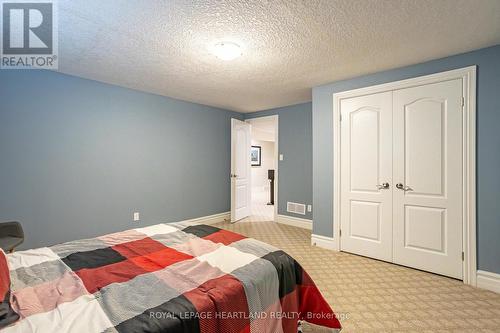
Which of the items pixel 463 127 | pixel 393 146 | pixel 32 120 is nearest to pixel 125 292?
pixel 32 120

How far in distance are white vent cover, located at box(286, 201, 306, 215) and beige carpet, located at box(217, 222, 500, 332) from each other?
148 centimetres

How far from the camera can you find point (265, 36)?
2.09 metres

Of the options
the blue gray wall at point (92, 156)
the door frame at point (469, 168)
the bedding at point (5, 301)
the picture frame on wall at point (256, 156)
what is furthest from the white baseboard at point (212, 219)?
the picture frame on wall at point (256, 156)

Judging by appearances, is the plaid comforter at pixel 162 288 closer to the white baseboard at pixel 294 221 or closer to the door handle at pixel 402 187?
the door handle at pixel 402 187

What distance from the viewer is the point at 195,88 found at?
11.6 ft

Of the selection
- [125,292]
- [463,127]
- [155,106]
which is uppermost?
[155,106]

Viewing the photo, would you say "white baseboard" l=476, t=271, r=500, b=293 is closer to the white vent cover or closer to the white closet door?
the white closet door

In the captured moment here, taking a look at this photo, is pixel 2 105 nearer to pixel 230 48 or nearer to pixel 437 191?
pixel 230 48

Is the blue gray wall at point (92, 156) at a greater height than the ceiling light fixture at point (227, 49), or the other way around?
the ceiling light fixture at point (227, 49)

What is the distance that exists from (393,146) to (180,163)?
10.9 feet

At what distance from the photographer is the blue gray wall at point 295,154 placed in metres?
4.48

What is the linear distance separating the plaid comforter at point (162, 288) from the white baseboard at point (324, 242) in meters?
1.87

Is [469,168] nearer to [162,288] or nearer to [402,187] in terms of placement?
[402,187]

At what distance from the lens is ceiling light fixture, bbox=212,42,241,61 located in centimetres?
219
